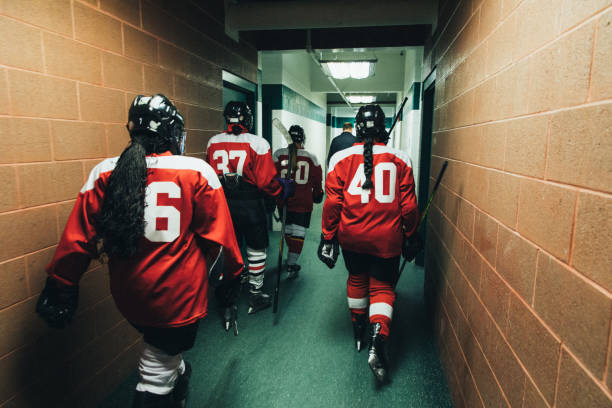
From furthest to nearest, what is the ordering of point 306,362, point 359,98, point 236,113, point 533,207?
point 359,98 → point 236,113 → point 306,362 → point 533,207

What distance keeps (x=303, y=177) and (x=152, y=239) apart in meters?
2.36

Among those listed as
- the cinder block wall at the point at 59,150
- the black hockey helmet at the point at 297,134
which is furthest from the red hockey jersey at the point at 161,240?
the black hockey helmet at the point at 297,134

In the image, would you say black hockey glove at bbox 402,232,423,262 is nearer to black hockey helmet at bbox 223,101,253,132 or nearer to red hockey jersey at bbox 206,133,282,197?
red hockey jersey at bbox 206,133,282,197

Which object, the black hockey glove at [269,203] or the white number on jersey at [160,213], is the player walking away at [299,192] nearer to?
the black hockey glove at [269,203]

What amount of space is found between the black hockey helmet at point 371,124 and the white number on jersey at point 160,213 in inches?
50.0

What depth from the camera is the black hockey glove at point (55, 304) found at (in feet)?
4.39

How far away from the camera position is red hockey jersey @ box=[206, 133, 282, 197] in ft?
9.08

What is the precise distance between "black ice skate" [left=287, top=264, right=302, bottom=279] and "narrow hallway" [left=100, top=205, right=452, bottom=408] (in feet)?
1.43

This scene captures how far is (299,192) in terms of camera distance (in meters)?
3.69

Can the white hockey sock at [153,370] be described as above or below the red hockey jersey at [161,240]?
below

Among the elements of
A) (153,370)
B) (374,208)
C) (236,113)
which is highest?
(236,113)

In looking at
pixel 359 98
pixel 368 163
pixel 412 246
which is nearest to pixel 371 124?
pixel 368 163

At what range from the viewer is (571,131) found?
0.87 meters

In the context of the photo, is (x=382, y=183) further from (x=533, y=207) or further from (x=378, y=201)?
(x=533, y=207)
